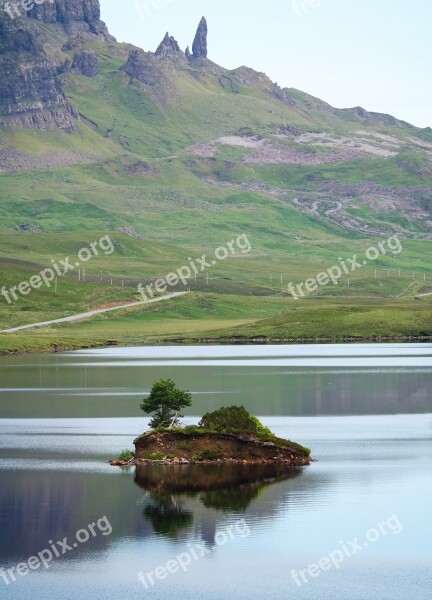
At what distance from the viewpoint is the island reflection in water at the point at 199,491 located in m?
51.6

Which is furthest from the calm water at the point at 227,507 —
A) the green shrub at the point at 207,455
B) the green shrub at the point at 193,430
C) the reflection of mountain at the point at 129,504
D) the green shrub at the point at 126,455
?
the green shrub at the point at 193,430

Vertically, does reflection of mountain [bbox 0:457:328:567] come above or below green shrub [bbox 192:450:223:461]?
below

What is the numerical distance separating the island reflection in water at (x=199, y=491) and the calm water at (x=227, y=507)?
0.11 meters

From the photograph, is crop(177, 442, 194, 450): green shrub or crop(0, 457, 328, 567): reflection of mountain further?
crop(177, 442, 194, 450): green shrub

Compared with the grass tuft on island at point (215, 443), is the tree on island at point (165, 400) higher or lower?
higher

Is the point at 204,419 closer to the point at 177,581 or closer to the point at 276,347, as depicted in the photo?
the point at 177,581

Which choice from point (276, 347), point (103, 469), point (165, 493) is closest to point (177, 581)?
point (165, 493)

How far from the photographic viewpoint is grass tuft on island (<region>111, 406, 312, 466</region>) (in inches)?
2544

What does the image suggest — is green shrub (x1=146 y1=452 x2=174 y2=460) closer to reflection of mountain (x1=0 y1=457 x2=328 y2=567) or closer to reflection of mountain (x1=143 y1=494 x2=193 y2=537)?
reflection of mountain (x1=0 y1=457 x2=328 y2=567)

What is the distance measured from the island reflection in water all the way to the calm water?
0.11 meters

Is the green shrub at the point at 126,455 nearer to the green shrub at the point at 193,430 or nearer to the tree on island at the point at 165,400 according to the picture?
the green shrub at the point at 193,430

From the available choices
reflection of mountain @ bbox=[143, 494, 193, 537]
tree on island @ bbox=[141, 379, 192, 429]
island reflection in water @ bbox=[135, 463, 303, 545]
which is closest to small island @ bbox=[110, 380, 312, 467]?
island reflection in water @ bbox=[135, 463, 303, 545]

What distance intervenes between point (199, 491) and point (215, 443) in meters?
7.64

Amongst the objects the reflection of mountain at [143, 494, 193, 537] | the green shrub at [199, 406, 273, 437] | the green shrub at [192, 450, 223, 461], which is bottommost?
the reflection of mountain at [143, 494, 193, 537]
